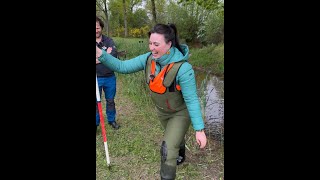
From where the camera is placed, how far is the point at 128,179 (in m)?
2.46

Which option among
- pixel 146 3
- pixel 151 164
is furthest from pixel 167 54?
pixel 146 3

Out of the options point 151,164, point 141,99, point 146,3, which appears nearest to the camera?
point 151,164

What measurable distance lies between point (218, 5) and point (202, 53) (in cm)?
86

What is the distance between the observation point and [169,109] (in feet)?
7.32

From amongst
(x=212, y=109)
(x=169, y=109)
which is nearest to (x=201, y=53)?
(x=212, y=109)

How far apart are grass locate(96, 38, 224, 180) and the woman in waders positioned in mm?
428

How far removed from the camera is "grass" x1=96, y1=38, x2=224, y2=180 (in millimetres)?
2568

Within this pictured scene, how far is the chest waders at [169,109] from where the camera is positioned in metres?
2.10

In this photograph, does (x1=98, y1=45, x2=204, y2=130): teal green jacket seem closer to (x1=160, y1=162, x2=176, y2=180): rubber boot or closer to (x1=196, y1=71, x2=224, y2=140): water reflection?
→ (x1=160, y1=162, x2=176, y2=180): rubber boot

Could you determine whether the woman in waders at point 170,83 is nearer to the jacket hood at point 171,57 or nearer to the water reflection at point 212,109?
the jacket hood at point 171,57

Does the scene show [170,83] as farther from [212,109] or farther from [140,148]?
[212,109]

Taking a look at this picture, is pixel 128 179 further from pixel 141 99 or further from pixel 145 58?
pixel 141 99

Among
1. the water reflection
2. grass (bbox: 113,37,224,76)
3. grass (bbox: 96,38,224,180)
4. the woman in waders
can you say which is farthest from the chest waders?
grass (bbox: 113,37,224,76)
